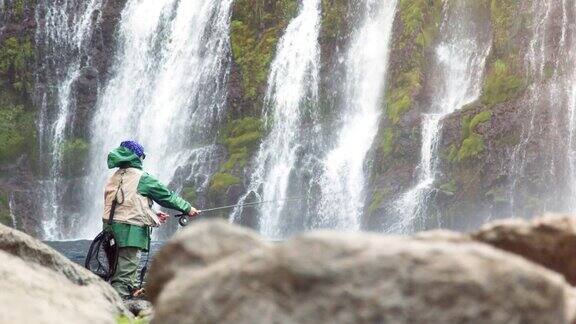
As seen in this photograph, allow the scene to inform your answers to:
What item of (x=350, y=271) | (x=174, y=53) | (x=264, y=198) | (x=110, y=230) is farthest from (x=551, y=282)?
(x=174, y=53)

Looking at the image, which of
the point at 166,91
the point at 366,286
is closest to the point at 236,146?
the point at 166,91

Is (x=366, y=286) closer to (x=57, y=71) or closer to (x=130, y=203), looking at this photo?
(x=130, y=203)

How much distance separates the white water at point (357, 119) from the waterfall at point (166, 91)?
5.68 m

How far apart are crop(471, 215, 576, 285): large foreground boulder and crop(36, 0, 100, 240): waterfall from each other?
3426cm

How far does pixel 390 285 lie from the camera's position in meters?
2.67

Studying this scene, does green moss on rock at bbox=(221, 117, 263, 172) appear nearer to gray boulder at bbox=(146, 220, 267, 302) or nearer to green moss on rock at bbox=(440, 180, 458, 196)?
green moss on rock at bbox=(440, 180, 458, 196)

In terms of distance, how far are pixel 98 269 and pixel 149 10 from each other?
99.4 feet

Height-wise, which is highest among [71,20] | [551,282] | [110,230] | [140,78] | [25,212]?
[71,20]

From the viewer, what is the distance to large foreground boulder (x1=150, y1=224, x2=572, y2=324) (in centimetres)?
266

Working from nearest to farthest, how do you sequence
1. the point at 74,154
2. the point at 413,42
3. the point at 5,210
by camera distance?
the point at 413,42 → the point at 5,210 → the point at 74,154

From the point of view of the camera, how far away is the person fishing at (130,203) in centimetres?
868

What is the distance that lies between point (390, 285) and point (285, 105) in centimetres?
3157

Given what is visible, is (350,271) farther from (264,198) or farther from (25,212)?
(25,212)

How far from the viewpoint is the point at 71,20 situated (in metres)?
39.6
